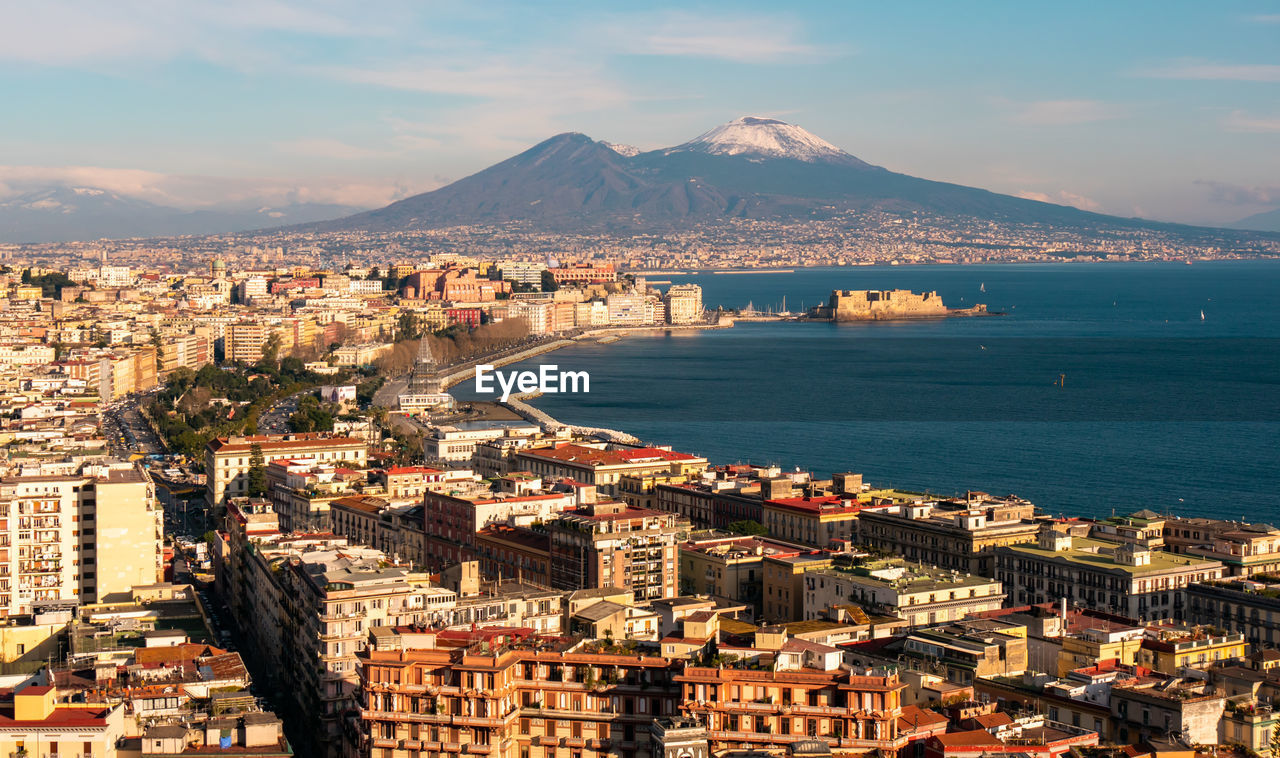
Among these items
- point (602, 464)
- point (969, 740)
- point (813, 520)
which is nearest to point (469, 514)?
point (813, 520)

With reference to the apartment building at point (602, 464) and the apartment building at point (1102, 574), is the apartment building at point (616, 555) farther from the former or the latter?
the apartment building at point (602, 464)

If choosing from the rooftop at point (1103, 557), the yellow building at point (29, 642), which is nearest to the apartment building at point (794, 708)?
the yellow building at point (29, 642)

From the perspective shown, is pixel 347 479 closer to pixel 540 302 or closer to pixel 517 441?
pixel 517 441

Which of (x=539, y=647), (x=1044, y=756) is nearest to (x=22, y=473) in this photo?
(x=539, y=647)

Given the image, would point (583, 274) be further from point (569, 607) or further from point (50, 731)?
point (50, 731)

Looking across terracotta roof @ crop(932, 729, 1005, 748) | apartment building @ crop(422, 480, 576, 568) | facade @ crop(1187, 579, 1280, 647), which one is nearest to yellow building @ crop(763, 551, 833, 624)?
apartment building @ crop(422, 480, 576, 568)

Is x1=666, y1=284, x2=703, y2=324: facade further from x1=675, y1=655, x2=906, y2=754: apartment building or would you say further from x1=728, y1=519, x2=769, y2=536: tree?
x1=675, y1=655, x2=906, y2=754: apartment building
